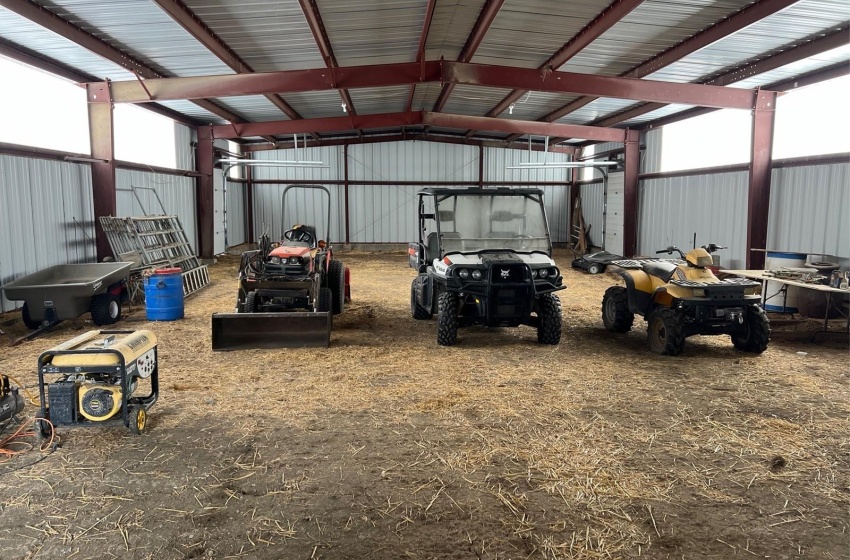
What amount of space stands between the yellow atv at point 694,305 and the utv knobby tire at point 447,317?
2.26m

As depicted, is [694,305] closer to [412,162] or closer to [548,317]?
[548,317]

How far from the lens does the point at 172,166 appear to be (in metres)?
13.8

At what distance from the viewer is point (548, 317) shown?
267 inches

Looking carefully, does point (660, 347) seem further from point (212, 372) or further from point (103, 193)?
point (103, 193)

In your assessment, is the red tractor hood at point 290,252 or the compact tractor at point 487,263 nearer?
the compact tractor at point 487,263

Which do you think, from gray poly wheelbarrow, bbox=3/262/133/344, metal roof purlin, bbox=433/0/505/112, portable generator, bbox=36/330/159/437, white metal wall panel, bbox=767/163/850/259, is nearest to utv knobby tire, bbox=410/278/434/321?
metal roof purlin, bbox=433/0/505/112

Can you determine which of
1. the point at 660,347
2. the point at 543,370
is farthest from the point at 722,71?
the point at 543,370

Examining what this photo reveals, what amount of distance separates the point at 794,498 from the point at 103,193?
10.7 m

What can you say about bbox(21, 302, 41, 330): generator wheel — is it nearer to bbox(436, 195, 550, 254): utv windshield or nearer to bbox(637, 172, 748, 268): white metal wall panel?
bbox(436, 195, 550, 254): utv windshield

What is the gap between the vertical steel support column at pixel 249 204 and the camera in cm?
1958

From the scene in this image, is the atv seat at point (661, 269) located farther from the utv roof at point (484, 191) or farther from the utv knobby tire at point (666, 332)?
the utv roof at point (484, 191)

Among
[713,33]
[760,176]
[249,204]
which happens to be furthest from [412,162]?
[713,33]

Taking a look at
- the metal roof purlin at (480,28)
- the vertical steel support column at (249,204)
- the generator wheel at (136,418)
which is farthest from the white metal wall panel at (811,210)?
the vertical steel support column at (249,204)

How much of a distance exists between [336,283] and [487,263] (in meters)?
2.97
